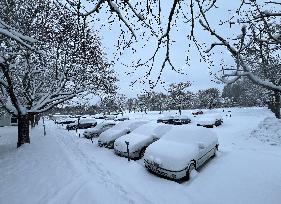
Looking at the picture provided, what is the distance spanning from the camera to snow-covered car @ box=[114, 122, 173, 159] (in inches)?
485

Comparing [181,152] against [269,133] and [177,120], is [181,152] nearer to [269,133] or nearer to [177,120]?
[269,133]

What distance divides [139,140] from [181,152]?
363cm

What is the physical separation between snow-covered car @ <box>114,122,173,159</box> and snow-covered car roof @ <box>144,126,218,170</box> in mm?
1726

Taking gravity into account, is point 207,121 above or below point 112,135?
above

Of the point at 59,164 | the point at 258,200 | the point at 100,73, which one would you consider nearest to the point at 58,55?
the point at 100,73

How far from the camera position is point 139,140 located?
1270cm

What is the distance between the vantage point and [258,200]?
721 centimetres

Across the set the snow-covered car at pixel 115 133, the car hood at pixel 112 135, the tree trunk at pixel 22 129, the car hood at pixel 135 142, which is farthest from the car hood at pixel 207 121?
the tree trunk at pixel 22 129

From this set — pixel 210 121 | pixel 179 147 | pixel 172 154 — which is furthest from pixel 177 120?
pixel 172 154

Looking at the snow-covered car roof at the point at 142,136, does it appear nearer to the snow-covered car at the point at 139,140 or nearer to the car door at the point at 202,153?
the snow-covered car at the point at 139,140

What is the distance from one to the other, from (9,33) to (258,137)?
15.2m

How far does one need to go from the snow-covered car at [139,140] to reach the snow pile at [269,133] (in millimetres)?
6336

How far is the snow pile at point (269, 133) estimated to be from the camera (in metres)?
15.3

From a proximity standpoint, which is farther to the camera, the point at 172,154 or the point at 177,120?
the point at 177,120
